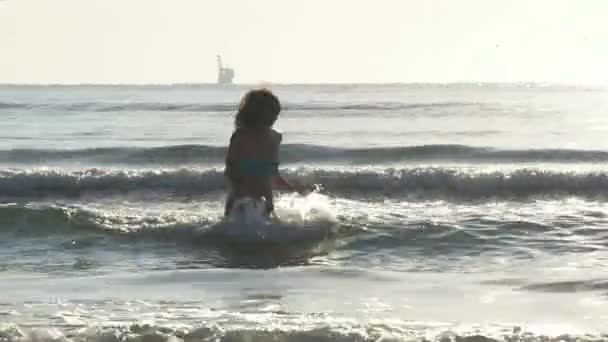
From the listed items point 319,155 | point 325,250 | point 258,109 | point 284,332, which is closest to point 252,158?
point 258,109

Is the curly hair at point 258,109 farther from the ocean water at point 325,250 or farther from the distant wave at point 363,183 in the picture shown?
the distant wave at point 363,183

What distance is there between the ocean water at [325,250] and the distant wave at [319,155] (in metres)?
0.06

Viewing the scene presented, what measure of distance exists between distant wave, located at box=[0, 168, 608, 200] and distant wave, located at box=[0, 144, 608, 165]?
10.8 feet

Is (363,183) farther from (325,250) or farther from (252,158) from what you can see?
(325,250)

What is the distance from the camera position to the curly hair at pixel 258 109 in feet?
30.0

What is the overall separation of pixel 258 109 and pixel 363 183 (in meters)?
5.20

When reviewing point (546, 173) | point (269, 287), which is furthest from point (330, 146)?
point (269, 287)

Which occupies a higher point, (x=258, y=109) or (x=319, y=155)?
(x=258, y=109)

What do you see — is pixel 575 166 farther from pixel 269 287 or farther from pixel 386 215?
pixel 269 287

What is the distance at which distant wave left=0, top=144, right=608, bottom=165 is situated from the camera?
59.3 ft

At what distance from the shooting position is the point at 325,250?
28.8 feet

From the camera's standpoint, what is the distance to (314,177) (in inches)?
585

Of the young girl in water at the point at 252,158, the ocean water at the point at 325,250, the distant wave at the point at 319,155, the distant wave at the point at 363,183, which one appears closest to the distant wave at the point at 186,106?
the ocean water at the point at 325,250

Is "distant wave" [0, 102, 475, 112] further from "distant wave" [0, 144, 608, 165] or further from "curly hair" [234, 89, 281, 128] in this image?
"curly hair" [234, 89, 281, 128]
